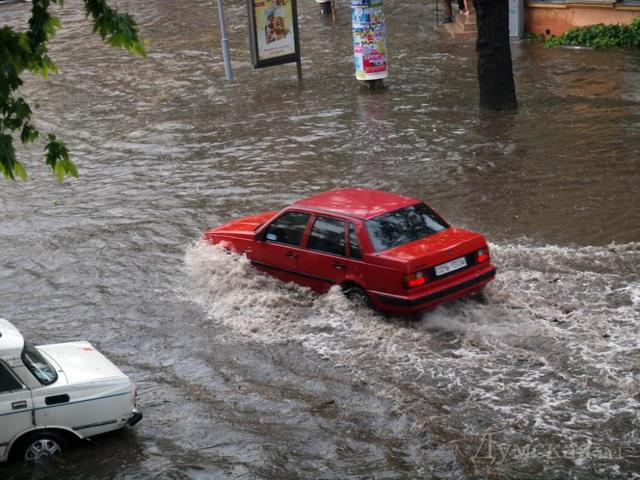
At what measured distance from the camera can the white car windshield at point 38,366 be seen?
885 cm

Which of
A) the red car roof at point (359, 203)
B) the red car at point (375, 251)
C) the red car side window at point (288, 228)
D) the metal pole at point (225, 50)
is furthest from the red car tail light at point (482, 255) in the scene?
the metal pole at point (225, 50)

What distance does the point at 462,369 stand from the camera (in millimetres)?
10352

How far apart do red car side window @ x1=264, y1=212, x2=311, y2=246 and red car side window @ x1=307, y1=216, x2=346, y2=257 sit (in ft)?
0.72

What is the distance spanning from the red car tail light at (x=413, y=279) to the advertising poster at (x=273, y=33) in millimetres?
→ 16612

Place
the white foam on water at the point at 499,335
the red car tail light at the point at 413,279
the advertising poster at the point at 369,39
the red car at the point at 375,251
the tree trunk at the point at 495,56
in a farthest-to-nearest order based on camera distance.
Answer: the advertising poster at the point at 369,39
the tree trunk at the point at 495,56
the red car at the point at 375,251
the red car tail light at the point at 413,279
the white foam on water at the point at 499,335

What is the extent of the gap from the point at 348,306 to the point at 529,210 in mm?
5142

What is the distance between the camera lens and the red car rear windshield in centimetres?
Result: 1166

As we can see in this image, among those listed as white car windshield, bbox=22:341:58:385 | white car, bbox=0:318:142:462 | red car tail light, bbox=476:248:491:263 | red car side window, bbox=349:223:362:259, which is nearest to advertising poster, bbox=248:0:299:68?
red car side window, bbox=349:223:362:259

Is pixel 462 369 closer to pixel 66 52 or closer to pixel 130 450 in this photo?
pixel 130 450

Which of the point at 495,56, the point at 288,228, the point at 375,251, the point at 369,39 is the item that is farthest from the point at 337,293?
the point at 369,39

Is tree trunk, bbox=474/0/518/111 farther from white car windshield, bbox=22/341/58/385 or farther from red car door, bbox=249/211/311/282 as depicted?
white car windshield, bbox=22/341/58/385

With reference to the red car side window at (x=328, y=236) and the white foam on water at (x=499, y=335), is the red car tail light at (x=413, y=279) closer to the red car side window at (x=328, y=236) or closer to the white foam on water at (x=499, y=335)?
the white foam on water at (x=499, y=335)

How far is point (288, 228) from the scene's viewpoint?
1269cm

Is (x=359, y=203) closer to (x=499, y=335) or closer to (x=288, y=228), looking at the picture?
(x=288, y=228)
